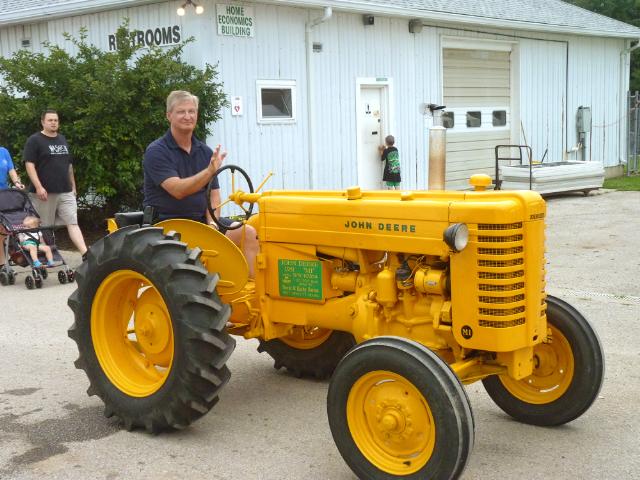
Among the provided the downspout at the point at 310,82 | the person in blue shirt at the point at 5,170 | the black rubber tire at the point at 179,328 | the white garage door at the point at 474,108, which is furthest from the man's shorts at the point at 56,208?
the white garage door at the point at 474,108

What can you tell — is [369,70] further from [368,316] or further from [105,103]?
[368,316]

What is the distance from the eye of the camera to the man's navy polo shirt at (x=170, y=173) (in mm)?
5293

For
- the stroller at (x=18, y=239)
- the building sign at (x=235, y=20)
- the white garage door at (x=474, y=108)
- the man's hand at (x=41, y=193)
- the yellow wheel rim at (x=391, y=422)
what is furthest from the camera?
the white garage door at (x=474, y=108)

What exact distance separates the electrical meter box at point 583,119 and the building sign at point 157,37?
12302 millimetres

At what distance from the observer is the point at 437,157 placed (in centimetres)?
1689

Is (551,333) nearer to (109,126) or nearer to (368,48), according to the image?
(109,126)

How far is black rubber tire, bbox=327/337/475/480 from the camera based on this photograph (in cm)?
358

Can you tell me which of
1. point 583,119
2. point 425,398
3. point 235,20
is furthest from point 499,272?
point 583,119

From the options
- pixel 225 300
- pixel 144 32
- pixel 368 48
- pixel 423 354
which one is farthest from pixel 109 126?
pixel 423 354

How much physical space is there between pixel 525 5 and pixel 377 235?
17.8 meters

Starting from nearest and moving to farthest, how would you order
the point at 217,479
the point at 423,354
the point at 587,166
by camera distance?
the point at 423,354
the point at 217,479
the point at 587,166

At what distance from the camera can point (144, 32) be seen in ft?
42.9

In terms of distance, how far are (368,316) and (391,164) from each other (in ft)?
35.4

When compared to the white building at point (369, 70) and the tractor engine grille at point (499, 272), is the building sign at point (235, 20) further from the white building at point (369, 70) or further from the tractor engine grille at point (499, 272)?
the tractor engine grille at point (499, 272)
